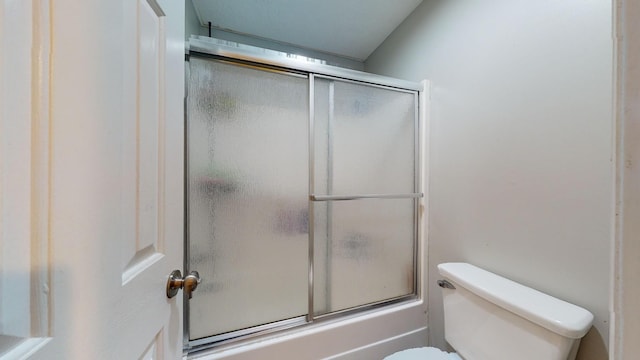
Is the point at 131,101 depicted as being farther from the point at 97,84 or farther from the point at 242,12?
the point at 242,12

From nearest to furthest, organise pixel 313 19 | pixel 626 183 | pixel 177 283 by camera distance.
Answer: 1. pixel 626 183
2. pixel 177 283
3. pixel 313 19

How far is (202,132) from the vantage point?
3.67ft

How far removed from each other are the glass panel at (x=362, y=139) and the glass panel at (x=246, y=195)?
0.12 meters

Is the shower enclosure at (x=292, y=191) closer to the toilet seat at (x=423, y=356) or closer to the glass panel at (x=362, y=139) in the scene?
the glass panel at (x=362, y=139)

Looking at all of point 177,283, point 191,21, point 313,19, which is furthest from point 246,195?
point 313,19

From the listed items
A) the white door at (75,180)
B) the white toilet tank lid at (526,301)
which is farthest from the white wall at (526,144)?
the white door at (75,180)

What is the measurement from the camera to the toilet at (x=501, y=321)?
2.44 ft

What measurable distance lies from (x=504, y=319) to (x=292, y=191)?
1.03 m

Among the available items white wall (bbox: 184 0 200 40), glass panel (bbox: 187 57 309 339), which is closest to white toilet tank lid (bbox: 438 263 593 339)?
glass panel (bbox: 187 57 309 339)

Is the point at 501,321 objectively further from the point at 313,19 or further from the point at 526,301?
the point at 313,19

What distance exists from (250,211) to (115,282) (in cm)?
86

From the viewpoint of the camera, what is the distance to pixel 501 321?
88 centimetres

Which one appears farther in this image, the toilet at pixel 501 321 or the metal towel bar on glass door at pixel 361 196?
the metal towel bar on glass door at pixel 361 196

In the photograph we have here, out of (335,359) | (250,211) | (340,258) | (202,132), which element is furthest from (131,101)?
(335,359)
